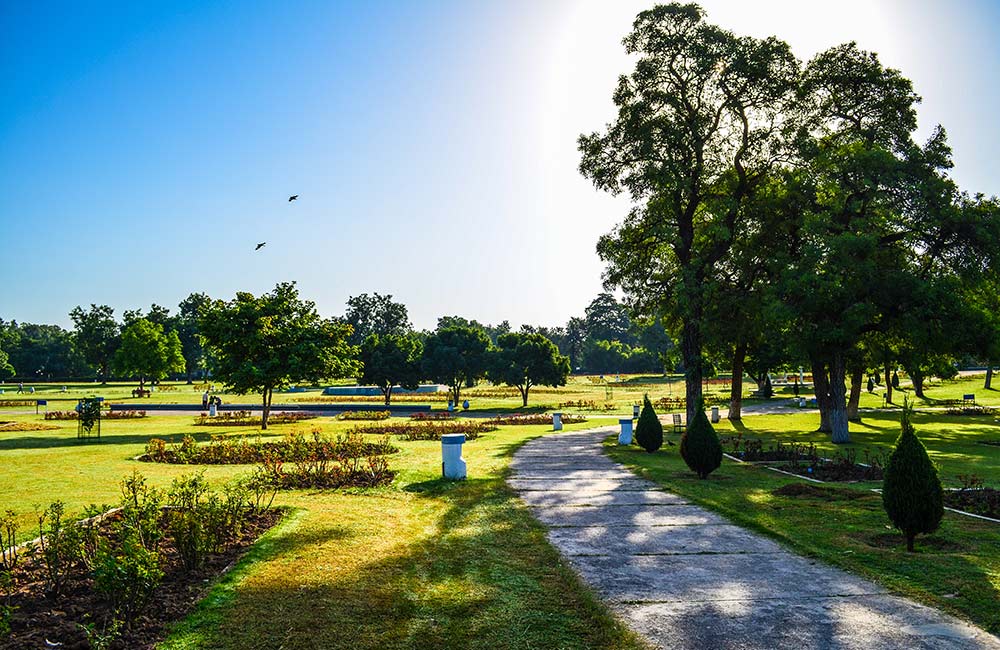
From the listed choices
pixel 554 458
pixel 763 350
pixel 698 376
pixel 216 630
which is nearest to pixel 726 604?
pixel 216 630

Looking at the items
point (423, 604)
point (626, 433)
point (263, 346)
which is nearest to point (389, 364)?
point (263, 346)

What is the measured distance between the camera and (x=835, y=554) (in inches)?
351

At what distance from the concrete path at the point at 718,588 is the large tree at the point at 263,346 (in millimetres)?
20794

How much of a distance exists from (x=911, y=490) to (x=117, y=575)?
397 inches

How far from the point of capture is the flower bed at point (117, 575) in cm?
587

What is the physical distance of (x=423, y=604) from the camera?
22.6 ft

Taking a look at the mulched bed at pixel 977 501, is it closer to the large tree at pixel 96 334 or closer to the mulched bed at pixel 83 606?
the mulched bed at pixel 83 606

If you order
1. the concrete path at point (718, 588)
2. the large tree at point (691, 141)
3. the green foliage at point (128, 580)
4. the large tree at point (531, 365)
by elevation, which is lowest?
the concrete path at point (718, 588)

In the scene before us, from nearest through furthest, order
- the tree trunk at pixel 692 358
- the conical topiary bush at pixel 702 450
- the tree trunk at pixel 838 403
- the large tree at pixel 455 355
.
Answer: the conical topiary bush at pixel 702 450 → the tree trunk at pixel 838 403 → the tree trunk at pixel 692 358 → the large tree at pixel 455 355

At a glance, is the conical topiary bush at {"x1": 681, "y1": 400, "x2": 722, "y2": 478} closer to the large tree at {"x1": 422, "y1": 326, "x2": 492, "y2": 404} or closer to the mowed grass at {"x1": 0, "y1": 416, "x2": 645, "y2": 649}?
the mowed grass at {"x1": 0, "y1": 416, "x2": 645, "y2": 649}

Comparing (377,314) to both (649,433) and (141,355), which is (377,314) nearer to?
(141,355)

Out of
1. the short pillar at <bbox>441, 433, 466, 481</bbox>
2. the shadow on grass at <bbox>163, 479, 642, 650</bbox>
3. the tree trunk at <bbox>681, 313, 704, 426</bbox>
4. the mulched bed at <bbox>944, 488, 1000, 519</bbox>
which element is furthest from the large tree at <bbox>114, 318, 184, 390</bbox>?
the mulched bed at <bbox>944, 488, 1000, 519</bbox>

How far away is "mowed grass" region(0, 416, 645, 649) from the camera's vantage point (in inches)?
238

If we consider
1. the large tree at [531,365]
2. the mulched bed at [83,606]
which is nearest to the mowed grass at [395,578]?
the mulched bed at [83,606]
